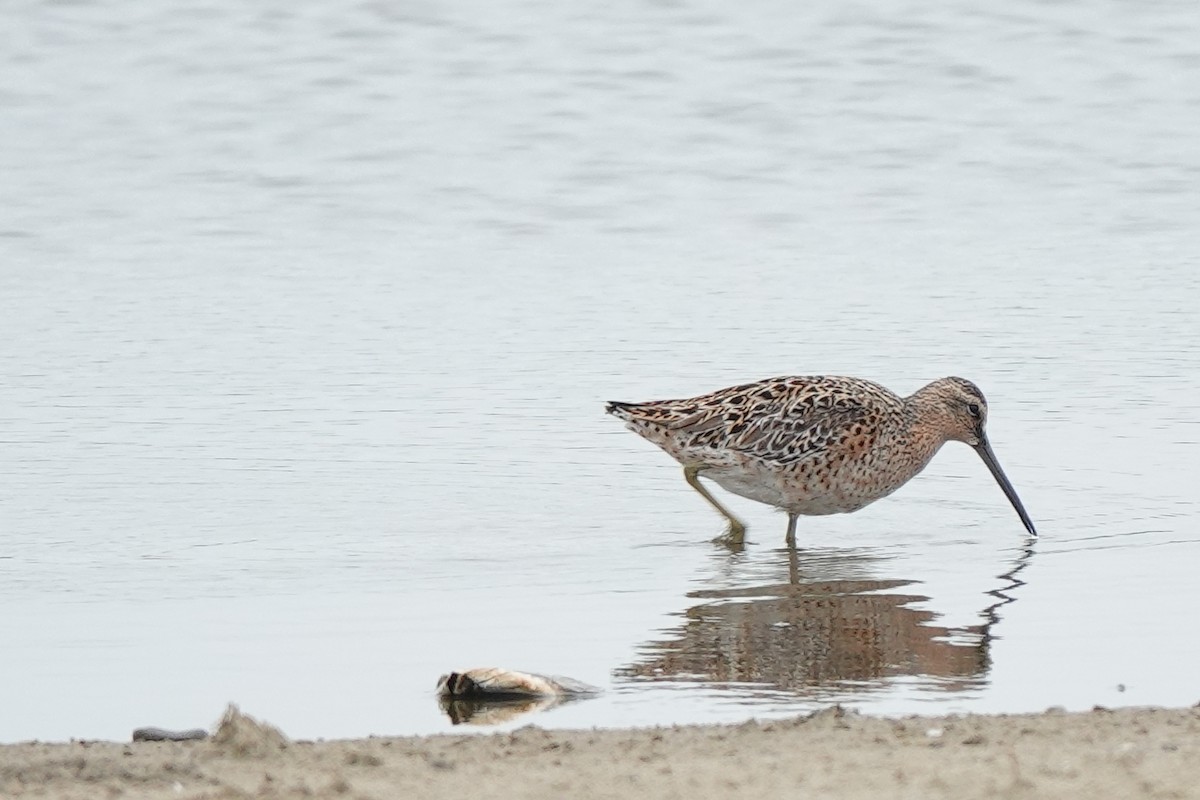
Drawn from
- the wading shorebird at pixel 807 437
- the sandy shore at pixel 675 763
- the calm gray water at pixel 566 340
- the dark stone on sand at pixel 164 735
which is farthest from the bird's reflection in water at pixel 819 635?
the dark stone on sand at pixel 164 735

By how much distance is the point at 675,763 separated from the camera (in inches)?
183

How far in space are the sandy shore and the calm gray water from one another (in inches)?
19.4

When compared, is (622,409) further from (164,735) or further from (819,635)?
(164,735)

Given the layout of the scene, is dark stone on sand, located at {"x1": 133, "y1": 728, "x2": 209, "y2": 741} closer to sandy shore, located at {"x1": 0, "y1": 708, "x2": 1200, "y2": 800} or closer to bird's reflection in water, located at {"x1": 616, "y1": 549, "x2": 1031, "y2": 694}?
sandy shore, located at {"x1": 0, "y1": 708, "x2": 1200, "y2": 800}

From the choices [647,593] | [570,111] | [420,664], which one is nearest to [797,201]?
[570,111]

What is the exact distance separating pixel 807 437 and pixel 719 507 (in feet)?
1.27

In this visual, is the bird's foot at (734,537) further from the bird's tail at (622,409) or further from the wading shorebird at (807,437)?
the bird's tail at (622,409)

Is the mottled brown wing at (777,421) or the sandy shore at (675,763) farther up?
the mottled brown wing at (777,421)

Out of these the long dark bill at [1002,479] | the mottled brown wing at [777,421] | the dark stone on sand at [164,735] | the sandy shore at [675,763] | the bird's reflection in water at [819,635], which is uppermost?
the mottled brown wing at [777,421]

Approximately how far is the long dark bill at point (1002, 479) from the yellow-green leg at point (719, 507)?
89 cm

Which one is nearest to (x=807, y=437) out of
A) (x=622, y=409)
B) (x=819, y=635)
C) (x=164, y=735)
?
(x=622, y=409)

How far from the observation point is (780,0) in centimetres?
1656

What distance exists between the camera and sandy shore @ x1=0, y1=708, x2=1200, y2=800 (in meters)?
4.43

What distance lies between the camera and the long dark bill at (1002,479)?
24.6ft
